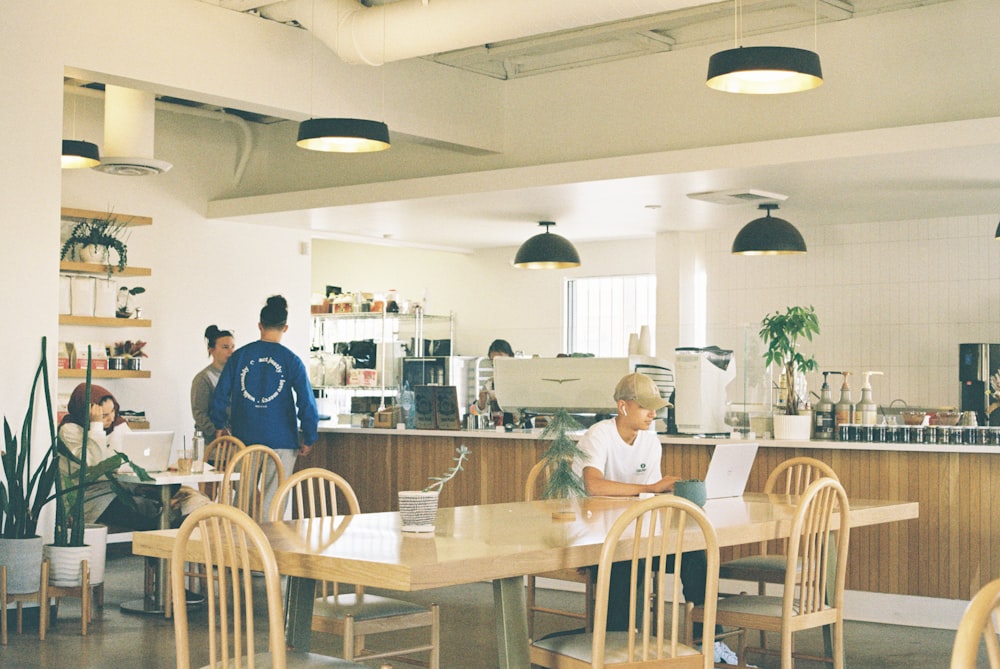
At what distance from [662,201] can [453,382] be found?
355cm

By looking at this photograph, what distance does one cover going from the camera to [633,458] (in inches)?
183

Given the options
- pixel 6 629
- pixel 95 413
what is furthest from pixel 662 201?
pixel 6 629

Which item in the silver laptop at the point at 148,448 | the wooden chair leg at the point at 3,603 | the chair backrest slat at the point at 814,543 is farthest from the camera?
the silver laptop at the point at 148,448

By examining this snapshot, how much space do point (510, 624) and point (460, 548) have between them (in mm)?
227

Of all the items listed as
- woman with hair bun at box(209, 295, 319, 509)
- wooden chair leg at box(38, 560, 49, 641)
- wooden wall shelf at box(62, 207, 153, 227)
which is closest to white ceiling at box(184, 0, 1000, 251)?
wooden wall shelf at box(62, 207, 153, 227)

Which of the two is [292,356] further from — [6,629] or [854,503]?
[854,503]

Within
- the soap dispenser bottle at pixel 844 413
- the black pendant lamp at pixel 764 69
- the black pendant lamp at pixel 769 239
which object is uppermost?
the black pendant lamp at pixel 764 69

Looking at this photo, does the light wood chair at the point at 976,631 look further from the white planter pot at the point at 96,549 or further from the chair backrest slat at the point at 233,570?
the white planter pot at the point at 96,549

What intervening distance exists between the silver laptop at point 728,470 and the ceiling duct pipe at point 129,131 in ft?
13.0

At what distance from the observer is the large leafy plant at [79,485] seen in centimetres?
539

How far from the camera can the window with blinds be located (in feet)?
35.0

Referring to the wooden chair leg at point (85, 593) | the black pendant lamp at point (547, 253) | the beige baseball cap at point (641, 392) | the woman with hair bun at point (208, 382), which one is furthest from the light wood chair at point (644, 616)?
the black pendant lamp at point (547, 253)

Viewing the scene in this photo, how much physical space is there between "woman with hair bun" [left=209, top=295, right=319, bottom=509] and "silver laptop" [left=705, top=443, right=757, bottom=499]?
2.63 meters

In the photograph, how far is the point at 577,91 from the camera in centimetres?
726
